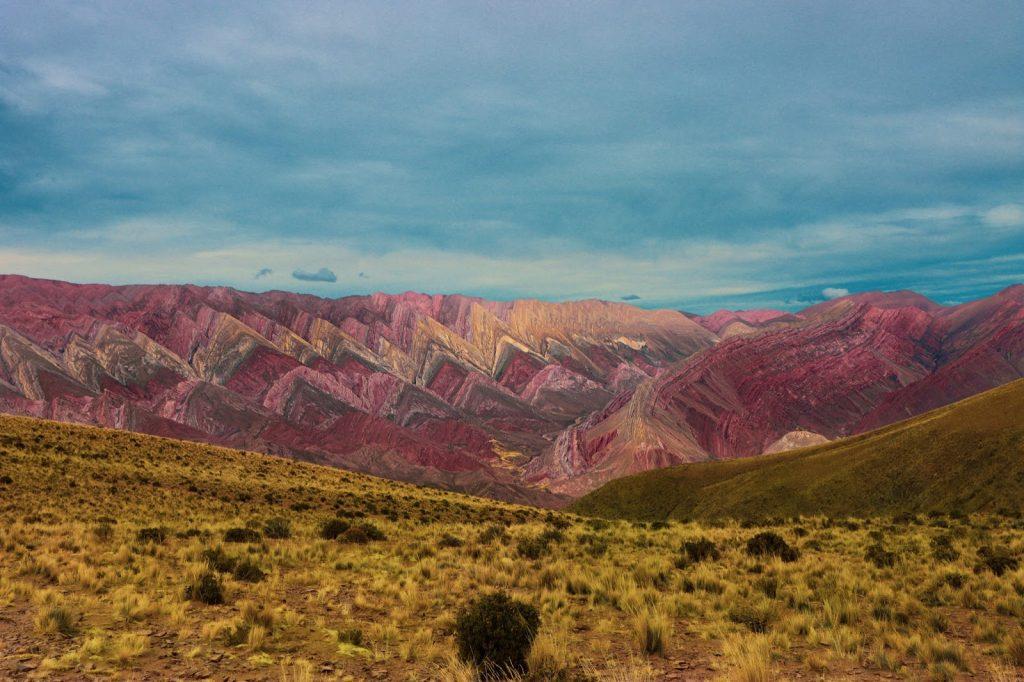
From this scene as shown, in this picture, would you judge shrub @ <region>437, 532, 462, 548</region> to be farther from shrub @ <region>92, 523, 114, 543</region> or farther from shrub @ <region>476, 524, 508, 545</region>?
shrub @ <region>92, 523, 114, 543</region>

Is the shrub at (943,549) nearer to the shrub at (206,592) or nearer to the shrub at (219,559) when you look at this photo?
the shrub at (206,592)

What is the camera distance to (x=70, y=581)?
16.1 meters

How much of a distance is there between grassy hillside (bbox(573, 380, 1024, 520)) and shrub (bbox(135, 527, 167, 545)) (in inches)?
2106

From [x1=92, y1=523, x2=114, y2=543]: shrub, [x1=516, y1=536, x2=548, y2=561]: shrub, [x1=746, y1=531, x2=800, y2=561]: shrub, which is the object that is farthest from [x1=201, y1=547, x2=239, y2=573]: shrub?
[x1=746, y1=531, x2=800, y2=561]: shrub

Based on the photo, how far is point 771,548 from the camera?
22.9 m

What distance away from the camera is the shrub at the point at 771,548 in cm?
2167

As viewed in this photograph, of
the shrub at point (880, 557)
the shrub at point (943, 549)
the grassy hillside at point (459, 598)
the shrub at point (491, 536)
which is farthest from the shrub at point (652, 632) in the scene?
the shrub at point (491, 536)

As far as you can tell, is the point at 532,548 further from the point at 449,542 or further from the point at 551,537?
the point at 551,537

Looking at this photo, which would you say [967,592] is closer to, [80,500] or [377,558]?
[377,558]

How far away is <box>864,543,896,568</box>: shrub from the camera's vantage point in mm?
19938

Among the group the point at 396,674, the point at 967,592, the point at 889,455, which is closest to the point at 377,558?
the point at 396,674

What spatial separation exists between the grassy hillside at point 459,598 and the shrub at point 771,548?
361 millimetres

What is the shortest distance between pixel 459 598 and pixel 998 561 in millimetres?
15951

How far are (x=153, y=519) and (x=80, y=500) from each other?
534 cm
